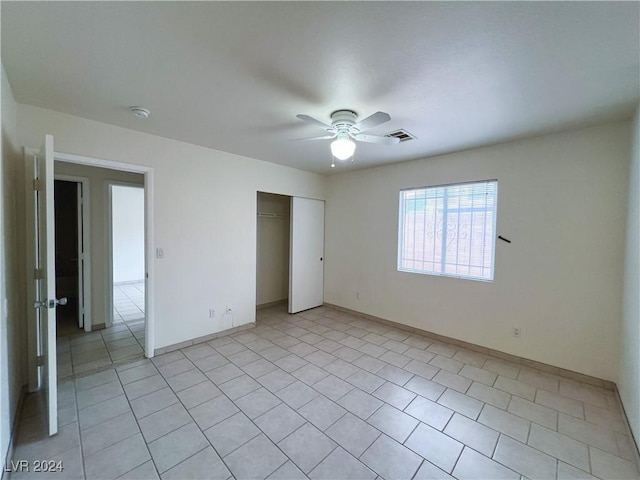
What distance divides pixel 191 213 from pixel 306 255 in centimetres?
218

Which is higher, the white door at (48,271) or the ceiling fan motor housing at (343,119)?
the ceiling fan motor housing at (343,119)

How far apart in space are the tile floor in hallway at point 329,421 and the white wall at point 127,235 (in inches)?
206

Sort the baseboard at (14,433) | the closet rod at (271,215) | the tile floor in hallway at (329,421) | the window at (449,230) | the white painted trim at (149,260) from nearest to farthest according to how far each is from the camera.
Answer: the baseboard at (14,433) → the tile floor in hallway at (329,421) → the white painted trim at (149,260) → the window at (449,230) → the closet rod at (271,215)

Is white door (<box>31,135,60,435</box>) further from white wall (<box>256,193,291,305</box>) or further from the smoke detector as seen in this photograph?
white wall (<box>256,193,291,305</box>)

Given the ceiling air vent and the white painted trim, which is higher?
the ceiling air vent

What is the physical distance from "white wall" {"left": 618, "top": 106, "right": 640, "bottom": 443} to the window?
1.10 metres

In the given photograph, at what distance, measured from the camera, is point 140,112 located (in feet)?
7.99

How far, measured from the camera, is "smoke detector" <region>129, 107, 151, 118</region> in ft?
7.83

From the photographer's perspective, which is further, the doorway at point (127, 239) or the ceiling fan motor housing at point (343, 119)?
the doorway at point (127, 239)

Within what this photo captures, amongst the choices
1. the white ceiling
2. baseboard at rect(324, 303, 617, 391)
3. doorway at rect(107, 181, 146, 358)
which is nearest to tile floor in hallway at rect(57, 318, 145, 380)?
doorway at rect(107, 181, 146, 358)

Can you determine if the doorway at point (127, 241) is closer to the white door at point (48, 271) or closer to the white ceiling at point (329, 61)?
the white door at point (48, 271)

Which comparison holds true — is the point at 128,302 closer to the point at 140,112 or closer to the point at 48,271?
the point at 48,271

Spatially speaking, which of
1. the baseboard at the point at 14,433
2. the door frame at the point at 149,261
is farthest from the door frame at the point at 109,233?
the baseboard at the point at 14,433

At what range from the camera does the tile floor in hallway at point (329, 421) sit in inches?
67.4
